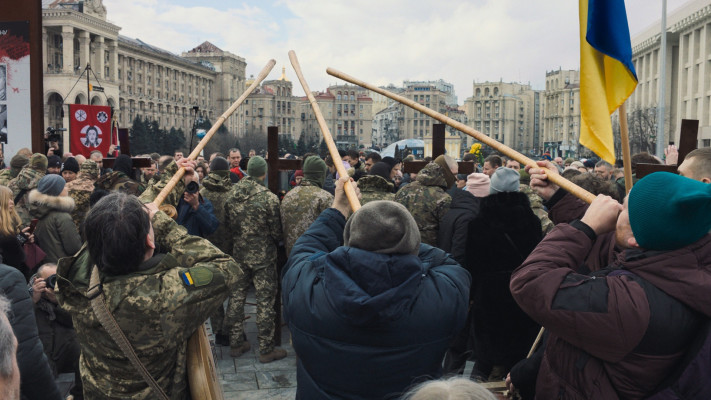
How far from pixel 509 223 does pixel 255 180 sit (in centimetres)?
297

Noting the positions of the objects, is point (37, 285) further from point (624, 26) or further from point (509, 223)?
point (624, 26)

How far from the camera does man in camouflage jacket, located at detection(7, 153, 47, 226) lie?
665 centimetres

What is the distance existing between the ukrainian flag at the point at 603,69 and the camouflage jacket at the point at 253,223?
144 inches

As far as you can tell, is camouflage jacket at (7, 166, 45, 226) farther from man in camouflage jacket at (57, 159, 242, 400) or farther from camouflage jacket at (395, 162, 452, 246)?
man in camouflage jacket at (57, 159, 242, 400)

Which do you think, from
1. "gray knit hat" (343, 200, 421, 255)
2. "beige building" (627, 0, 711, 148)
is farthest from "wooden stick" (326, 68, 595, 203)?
"beige building" (627, 0, 711, 148)

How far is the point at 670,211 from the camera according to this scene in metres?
1.94

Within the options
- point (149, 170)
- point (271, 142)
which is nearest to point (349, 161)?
point (149, 170)

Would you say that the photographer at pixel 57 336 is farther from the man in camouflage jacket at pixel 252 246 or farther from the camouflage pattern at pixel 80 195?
the camouflage pattern at pixel 80 195

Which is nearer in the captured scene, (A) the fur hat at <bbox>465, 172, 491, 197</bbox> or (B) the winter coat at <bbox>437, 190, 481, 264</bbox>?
(B) the winter coat at <bbox>437, 190, 481, 264</bbox>

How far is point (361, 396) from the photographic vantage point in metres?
2.43

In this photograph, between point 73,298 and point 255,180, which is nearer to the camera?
point 73,298

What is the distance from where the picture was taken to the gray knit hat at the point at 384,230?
7.63ft

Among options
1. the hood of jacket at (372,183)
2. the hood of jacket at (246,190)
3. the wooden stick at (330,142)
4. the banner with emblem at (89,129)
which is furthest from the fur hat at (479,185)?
the banner with emblem at (89,129)

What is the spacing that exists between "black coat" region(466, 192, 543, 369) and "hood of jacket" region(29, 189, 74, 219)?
3734 mm
